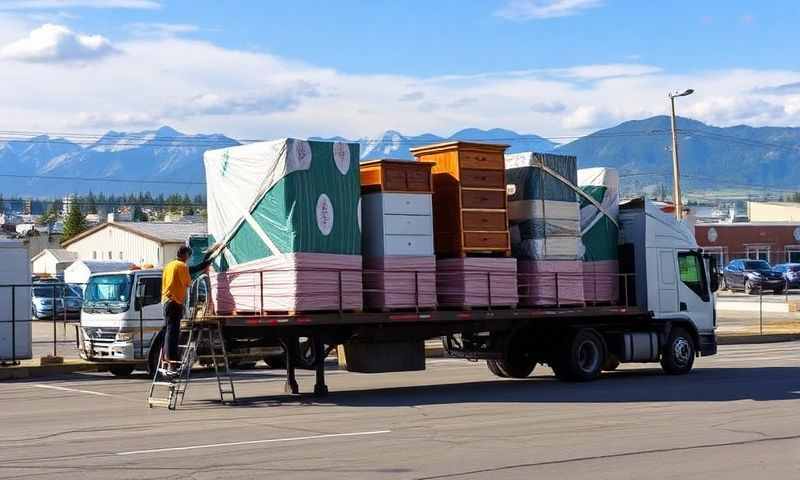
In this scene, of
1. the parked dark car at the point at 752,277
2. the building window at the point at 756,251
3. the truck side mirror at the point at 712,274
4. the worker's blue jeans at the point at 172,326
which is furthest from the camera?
the building window at the point at 756,251

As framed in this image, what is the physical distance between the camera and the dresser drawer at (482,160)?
19.3 m

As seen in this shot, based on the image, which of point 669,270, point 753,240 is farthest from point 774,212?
point 669,270

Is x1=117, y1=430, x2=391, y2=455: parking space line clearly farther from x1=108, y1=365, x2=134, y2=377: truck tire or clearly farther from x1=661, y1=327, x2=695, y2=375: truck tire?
x1=108, y1=365, x2=134, y2=377: truck tire

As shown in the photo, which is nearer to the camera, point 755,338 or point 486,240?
point 486,240

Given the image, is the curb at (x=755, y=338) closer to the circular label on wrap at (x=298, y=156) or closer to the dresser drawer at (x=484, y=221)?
the dresser drawer at (x=484, y=221)

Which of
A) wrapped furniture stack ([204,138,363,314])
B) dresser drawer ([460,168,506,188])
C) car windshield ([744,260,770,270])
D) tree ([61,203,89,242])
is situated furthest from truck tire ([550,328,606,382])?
tree ([61,203,89,242])

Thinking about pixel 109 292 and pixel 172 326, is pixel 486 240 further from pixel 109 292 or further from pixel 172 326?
pixel 109 292

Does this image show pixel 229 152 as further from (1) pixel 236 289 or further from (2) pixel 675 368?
(2) pixel 675 368

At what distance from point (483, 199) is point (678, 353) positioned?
5.91 meters

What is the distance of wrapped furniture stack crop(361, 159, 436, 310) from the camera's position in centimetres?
1841

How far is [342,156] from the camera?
1802cm

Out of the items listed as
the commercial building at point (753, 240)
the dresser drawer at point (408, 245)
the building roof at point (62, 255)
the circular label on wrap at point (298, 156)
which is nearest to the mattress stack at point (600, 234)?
the dresser drawer at point (408, 245)

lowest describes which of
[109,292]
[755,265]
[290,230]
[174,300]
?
[174,300]

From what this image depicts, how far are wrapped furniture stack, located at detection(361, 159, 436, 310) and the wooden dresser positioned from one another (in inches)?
24.8
